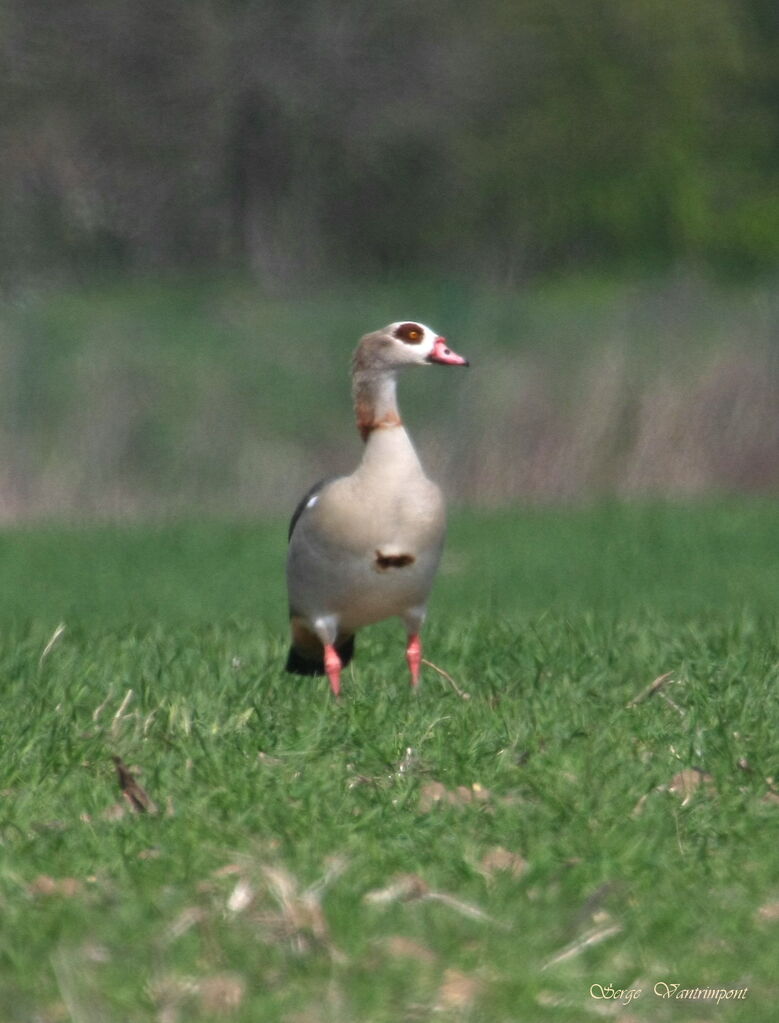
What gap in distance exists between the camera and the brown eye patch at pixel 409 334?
25.0ft

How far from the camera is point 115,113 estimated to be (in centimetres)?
4075

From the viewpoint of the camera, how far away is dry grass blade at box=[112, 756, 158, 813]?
204 inches

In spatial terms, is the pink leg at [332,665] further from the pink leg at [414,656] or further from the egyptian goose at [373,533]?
the pink leg at [414,656]

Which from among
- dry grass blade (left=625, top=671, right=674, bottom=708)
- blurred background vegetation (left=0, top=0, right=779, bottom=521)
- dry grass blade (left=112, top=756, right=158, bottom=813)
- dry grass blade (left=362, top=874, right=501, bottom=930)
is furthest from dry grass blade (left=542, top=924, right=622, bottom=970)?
blurred background vegetation (left=0, top=0, right=779, bottom=521)

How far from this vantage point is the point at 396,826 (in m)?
5.00

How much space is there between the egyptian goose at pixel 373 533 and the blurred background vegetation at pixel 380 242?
10.1m

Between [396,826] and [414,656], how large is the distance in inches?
90.2

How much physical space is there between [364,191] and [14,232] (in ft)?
41.2

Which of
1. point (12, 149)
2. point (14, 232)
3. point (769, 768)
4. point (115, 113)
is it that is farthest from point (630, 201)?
point (769, 768)

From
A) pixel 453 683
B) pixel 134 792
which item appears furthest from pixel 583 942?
pixel 453 683

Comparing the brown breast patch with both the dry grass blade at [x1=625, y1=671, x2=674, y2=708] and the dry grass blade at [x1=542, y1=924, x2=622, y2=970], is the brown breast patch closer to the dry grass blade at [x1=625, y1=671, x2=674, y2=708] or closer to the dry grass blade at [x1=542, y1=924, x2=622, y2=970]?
the dry grass blade at [x1=625, y1=671, x2=674, y2=708]

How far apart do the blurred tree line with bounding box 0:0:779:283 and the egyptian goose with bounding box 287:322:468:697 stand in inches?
1073

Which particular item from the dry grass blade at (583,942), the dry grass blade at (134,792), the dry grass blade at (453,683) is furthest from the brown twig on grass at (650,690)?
the dry grass blade at (583,942)

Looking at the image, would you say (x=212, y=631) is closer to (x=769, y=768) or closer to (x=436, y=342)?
(x=436, y=342)
